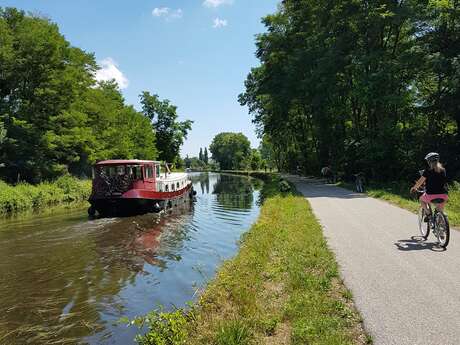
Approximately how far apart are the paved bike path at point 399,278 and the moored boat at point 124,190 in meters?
12.7

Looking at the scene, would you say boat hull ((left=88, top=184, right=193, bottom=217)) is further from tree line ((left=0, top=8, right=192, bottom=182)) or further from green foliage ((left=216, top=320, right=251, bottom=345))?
green foliage ((left=216, top=320, right=251, bottom=345))

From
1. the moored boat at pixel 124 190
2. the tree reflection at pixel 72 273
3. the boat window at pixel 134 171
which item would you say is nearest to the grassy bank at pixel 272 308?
the tree reflection at pixel 72 273

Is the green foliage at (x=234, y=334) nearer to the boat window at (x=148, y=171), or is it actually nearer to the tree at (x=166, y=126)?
the boat window at (x=148, y=171)

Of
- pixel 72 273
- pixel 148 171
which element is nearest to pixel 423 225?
pixel 72 273

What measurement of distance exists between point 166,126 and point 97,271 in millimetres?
77752

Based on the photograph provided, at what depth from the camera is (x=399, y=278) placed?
747 centimetres

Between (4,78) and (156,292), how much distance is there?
30.8m

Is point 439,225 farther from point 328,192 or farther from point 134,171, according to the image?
point 134,171

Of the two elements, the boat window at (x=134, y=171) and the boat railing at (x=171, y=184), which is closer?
the boat window at (x=134, y=171)

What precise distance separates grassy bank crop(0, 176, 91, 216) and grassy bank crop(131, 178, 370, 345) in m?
21.1

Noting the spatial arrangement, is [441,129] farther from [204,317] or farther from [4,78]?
[4,78]

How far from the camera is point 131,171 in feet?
80.5

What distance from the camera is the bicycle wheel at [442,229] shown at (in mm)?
9352

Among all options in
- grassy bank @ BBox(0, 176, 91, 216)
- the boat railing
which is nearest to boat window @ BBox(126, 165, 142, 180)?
the boat railing
